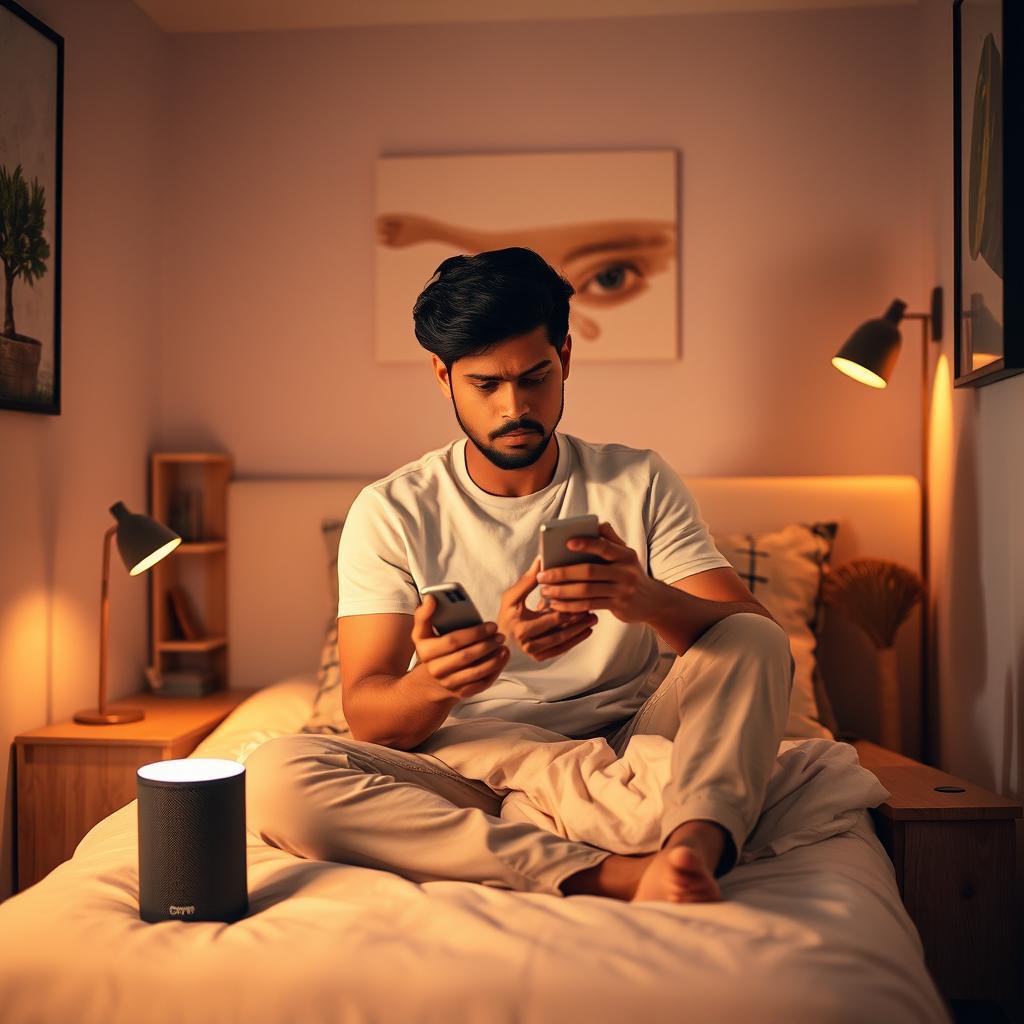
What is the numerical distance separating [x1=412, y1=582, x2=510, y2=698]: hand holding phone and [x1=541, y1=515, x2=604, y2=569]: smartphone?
4.9 inches

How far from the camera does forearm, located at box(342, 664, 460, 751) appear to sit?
66.4 inches

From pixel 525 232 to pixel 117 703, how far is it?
172 cm

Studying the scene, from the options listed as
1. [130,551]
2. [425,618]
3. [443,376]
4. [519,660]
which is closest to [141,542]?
[130,551]

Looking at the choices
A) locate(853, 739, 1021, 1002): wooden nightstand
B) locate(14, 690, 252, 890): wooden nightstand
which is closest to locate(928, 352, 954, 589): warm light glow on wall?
locate(853, 739, 1021, 1002): wooden nightstand

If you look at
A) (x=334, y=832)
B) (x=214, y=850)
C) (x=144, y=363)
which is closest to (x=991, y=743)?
(x=334, y=832)

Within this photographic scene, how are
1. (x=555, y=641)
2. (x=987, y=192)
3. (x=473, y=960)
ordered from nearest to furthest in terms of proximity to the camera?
1. (x=473, y=960)
2. (x=555, y=641)
3. (x=987, y=192)

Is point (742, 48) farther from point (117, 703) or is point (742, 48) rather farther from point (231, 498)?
point (117, 703)

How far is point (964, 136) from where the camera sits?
2461 millimetres

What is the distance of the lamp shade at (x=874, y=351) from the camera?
2.69 meters

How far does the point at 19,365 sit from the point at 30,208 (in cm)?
37

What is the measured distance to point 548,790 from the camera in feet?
5.40

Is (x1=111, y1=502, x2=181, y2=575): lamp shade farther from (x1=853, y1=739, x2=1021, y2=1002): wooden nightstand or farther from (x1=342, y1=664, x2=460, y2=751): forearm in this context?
(x1=853, y1=739, x2=1021, y2=1002): wooden nightstand

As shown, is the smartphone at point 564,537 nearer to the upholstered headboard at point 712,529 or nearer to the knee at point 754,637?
the knee at point 754,637

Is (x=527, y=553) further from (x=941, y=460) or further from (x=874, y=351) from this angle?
(x=941, y=460)
